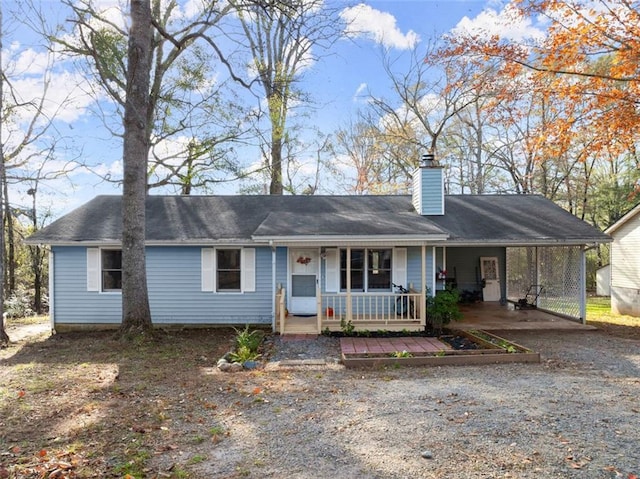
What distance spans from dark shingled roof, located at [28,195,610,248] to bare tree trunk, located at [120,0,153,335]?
151cm

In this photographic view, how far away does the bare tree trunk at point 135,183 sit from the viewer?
869 cm

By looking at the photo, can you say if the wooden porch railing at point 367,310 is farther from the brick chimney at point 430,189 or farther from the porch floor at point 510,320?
the brick chimney at point 430,189

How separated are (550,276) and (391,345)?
759 centimetres

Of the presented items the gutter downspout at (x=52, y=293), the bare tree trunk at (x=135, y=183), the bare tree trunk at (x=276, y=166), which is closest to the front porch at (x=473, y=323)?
the bare tree trunk at (x=135, y=183)

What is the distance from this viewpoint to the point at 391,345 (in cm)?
816

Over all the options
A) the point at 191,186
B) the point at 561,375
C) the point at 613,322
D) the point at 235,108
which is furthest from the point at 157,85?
the point at 613,322

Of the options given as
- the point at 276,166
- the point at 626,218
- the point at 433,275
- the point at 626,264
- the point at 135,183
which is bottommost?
the point at 433,275

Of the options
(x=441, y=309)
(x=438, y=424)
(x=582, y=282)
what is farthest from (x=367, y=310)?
(x=438, y=424)

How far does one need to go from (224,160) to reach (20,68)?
8.02 m

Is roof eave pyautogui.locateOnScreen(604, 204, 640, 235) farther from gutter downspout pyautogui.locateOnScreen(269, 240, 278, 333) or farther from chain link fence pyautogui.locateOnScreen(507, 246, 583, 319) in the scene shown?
gutter downspout pyautogui.locateOnScreen(269, 240, 278, 333)

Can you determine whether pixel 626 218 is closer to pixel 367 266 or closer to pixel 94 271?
pixel 367 266

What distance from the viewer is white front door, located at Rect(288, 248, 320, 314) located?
10445mm

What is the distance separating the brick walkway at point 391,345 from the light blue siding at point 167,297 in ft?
9.77

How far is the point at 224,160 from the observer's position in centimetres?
1878
